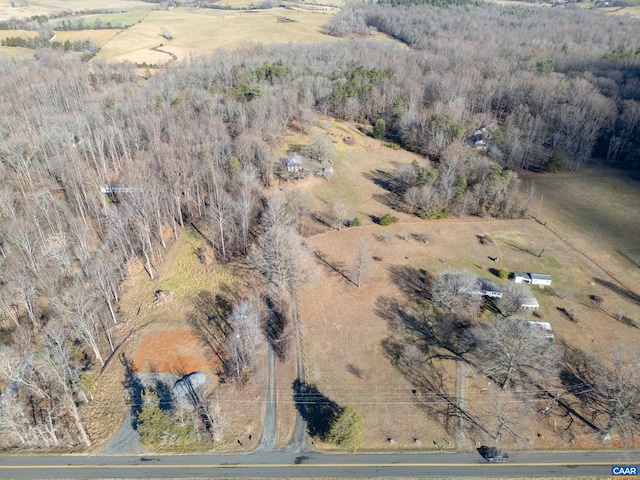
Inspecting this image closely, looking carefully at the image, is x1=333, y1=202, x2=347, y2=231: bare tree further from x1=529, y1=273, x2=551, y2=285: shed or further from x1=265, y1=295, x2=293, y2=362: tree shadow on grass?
x1=529, y1=273, x2=551, y2=285: shed

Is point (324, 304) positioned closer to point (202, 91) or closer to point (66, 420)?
point (66, 420)

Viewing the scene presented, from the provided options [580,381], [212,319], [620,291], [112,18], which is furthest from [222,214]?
[112,18]

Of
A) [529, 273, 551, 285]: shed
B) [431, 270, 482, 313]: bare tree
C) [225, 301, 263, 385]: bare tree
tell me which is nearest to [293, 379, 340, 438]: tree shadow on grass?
[225, 301, 263, 385]: bare tree

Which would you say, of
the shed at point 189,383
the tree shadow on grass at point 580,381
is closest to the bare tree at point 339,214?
the shed at point 189,383

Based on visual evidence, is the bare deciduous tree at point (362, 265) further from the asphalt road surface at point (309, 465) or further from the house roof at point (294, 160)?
the house roof at point (294, 160)

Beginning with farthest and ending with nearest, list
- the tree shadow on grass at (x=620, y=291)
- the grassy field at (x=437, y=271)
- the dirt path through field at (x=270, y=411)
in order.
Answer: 1. the tree shadow on grass at (x=620, y=291)
2. the grassy field at (x=437, y=271)
3. the dirt path through field at (x=270, y=411)

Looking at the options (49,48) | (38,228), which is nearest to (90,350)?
(38,228)
